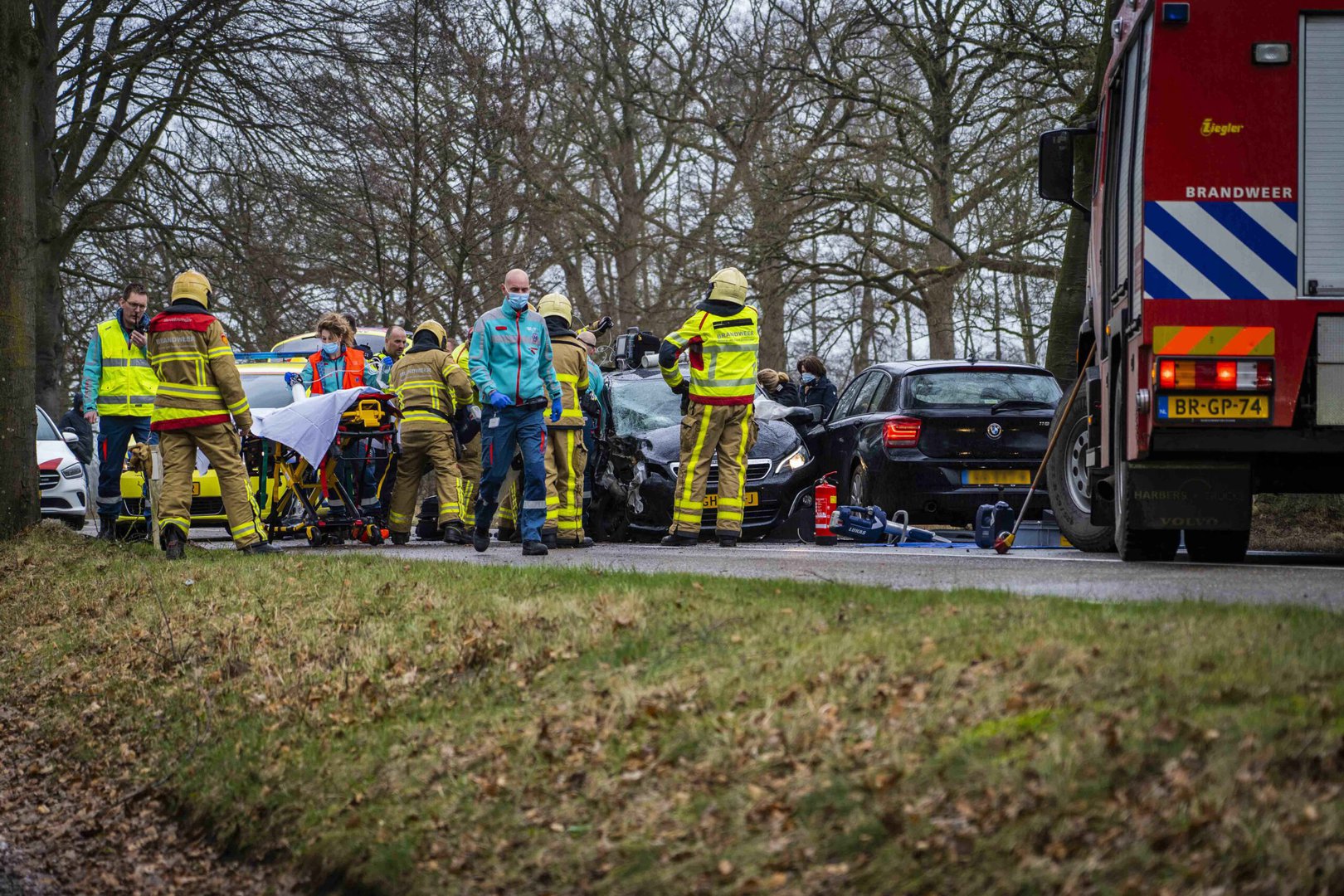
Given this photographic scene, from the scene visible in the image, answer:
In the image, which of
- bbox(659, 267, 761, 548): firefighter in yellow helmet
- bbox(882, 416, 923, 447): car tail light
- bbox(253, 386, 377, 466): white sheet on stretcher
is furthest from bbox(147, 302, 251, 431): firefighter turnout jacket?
bbox(882, 416, 923, 447): car tail light

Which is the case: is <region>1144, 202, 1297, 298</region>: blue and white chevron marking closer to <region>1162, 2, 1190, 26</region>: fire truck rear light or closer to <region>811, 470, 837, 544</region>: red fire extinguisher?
<region>1162, 2, 1190, 26</region>: fire truck rear light

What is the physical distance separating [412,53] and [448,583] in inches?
474

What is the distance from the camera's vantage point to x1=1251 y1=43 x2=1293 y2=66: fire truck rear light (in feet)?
28.2

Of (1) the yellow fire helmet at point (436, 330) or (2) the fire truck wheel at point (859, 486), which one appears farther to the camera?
Result: (1) the yellow fire helmet at point (436, 330)

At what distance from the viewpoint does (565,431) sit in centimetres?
1404

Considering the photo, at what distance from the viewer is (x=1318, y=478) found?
363 inches

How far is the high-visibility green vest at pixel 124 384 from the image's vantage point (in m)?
14.8

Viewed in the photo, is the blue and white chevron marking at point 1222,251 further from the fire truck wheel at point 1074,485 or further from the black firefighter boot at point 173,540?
the black firefighter boot at point 173,540

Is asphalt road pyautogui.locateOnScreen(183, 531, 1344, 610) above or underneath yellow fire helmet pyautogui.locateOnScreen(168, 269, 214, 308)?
underneath

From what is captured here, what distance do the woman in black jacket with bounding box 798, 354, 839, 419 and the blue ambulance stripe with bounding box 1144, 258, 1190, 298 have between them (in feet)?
33.5

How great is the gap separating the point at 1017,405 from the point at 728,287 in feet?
8.93

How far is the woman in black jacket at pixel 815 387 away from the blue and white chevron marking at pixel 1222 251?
10.2 meters

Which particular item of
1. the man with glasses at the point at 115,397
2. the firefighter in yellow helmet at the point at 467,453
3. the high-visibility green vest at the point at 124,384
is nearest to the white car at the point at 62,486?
the man with glasses at the point at 115,397

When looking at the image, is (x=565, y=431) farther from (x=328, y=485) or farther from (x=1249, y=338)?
(x=1249, y=338)
